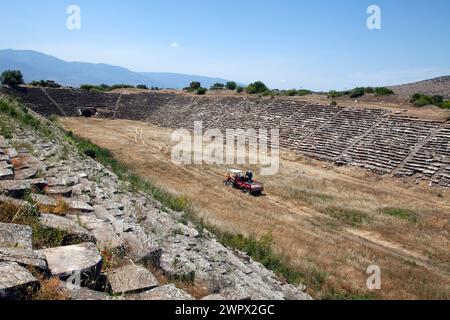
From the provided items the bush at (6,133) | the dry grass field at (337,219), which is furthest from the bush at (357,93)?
the bush at (6,133)

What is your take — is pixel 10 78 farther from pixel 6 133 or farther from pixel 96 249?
pixel 96 249

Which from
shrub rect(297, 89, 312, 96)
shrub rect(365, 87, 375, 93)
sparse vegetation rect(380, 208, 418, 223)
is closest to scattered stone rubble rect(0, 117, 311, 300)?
sparse vegetation rect(380, 208, 418, 223)

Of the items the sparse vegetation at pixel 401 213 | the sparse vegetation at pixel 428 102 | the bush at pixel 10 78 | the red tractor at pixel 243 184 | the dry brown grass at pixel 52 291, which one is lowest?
the sparse vegetation at pixel 401 213

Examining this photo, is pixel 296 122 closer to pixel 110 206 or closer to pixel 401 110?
pixel 401 110

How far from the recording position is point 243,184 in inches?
965

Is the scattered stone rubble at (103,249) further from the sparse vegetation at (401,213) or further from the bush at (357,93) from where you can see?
the bush at (357,93)

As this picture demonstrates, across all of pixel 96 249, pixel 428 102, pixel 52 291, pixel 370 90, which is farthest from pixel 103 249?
pixel 370 90

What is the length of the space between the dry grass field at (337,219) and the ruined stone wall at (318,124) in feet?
6.64

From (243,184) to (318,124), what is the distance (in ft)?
63.2

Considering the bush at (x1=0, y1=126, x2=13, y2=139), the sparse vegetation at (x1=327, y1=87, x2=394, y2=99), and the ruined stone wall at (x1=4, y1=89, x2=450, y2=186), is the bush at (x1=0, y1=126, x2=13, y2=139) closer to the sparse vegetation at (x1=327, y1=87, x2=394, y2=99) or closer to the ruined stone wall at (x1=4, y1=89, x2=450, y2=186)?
the ruined stone wall at (x1=4, y1=89, x2=450, y2=186)
